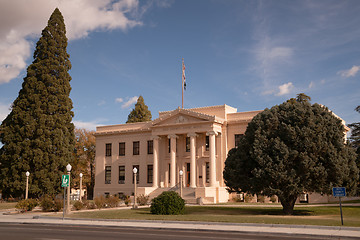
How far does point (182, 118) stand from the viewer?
4672 cm

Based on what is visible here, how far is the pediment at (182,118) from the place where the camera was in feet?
147

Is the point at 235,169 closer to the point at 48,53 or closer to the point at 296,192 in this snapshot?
the point at 296,192

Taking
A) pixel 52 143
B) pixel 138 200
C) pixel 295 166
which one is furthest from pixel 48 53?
pixel 295 166

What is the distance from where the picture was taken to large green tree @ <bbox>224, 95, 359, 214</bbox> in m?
25.1

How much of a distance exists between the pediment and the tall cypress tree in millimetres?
11867

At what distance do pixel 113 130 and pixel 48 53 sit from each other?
13681 mm

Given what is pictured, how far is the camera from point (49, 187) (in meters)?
44.6

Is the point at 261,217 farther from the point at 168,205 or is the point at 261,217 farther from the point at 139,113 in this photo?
the point at 139,113

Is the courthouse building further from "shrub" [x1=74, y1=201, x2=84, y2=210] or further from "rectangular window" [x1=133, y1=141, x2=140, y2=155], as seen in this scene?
"shrub" [x1=74, y1=201, x2=84, y2=210]

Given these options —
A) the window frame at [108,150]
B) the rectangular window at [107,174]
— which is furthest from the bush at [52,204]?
the window frame at [108,150]

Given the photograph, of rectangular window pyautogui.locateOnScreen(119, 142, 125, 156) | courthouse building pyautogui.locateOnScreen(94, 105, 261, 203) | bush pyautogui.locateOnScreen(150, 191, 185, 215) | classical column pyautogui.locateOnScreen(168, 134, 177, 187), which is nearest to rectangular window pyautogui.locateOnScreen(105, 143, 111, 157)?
courthouse building pyautogui.locateOnScreen(94, 105, 261, 203)

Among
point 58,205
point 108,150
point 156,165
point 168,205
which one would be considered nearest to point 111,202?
point 58,205

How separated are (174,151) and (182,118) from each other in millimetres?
4087

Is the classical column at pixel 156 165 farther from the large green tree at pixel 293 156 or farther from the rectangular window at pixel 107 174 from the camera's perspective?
the large green tree at pixel 293 156
